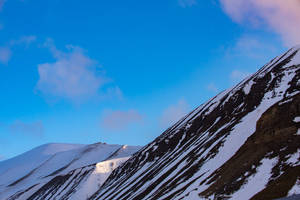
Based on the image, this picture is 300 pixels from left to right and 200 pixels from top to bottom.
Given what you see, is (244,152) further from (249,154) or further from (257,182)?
(257,182)

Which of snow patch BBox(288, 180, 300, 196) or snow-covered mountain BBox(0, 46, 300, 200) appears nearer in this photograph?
snow patch BBox(288, 180, 300, 196)

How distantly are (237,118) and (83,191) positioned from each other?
7079cm

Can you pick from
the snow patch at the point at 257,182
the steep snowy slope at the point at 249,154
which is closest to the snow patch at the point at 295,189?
the steep snowy slope at the point at 249,154

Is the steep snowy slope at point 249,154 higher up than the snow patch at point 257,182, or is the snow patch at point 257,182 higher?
the steep snowy slope at point 249,154

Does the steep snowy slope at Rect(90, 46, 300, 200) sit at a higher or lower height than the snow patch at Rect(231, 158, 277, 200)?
higher

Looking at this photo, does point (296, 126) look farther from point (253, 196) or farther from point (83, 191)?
point (83, 191)

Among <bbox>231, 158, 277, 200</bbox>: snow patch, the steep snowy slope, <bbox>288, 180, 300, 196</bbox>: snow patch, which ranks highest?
the steep snowy slope

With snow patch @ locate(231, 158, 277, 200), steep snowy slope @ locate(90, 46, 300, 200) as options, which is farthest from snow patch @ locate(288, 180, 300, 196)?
snow patch @ locate(231, 158, 277, 200)

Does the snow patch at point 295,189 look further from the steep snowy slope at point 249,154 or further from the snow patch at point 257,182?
the snow patch at point 257,182

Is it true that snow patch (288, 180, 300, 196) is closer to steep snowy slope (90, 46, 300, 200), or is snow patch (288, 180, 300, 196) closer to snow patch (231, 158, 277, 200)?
steep snowy slope (90, 46, 300, 200)

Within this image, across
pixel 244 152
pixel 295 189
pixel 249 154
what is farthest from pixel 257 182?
pixel 244 152

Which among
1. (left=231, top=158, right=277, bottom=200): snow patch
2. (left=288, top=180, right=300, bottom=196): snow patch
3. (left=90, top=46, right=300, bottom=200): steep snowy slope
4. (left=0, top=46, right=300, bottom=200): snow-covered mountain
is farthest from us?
(left=0, top=46, right=300, bottom=200): snow-covered mountain

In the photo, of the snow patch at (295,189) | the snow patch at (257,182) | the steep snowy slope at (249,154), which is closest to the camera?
the snow patch at (295,189)

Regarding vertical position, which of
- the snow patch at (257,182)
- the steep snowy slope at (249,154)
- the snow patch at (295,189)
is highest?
the steep snowy slope at (249,154)
